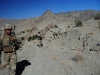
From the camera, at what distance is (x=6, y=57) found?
681 centimetres

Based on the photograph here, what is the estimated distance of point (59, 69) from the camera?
8.53m

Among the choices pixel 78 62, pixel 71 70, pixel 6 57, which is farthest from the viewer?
pixel 78 62

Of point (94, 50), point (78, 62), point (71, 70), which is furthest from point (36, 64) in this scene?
point (94, 50)

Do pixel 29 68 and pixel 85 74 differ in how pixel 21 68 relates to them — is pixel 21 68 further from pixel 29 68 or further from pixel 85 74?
pixel 85 74

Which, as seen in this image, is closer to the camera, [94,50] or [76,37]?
[94,50]

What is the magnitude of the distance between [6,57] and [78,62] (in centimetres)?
522

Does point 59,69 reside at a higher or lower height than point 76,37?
lower

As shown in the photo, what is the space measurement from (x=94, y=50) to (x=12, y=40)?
325 inches

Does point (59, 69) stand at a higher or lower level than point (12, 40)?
lower

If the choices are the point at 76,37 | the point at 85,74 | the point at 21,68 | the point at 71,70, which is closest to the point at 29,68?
the point at 21,68

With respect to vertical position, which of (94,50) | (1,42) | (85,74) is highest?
(1,42)

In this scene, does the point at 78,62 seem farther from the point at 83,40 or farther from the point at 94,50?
the point at 83,40

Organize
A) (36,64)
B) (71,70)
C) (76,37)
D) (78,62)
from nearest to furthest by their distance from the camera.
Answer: (71,70), (36,64), (78,62), (76,37)

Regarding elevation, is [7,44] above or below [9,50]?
above
